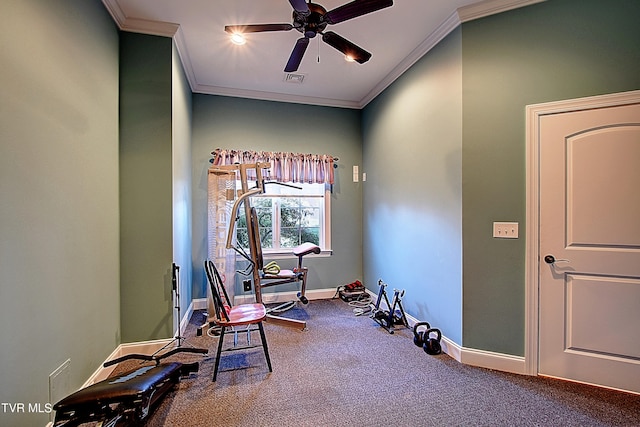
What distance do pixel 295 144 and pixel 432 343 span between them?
3023 millimetres

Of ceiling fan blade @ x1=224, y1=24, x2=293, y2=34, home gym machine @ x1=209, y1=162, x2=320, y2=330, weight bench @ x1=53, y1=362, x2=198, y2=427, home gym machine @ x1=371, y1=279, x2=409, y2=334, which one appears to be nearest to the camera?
weight bench @ x1=53, y1=362, x2=198, y2=427

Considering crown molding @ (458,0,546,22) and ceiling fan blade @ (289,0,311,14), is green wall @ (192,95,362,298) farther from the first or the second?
ceiling fan blade @ (289,0,311,14)

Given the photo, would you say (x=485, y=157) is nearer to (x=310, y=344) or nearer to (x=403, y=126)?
(x=403, y=126)

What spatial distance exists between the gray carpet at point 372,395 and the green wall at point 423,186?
0.48 metres

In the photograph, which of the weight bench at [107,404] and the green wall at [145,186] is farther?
the green wall at [145,186]

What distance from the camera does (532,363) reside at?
2.19 metres

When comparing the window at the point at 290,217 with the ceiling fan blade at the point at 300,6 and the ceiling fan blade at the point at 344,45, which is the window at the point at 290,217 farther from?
the ceiling fan blade at the point at 300,6

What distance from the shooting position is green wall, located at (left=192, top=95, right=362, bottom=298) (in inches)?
148

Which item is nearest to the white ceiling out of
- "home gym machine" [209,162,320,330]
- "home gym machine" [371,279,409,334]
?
"home gym machine" [209,162,320,330]

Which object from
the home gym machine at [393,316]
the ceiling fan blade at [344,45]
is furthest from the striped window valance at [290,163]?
the ceiling fan blade at [344,45]

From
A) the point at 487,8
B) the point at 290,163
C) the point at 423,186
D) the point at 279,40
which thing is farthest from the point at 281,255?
the point at 487,8

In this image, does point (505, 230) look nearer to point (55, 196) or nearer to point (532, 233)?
point (532, 233)

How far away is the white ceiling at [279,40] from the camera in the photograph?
2.28 metres

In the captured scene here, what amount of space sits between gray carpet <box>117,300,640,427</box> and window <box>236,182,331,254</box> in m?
1.72
